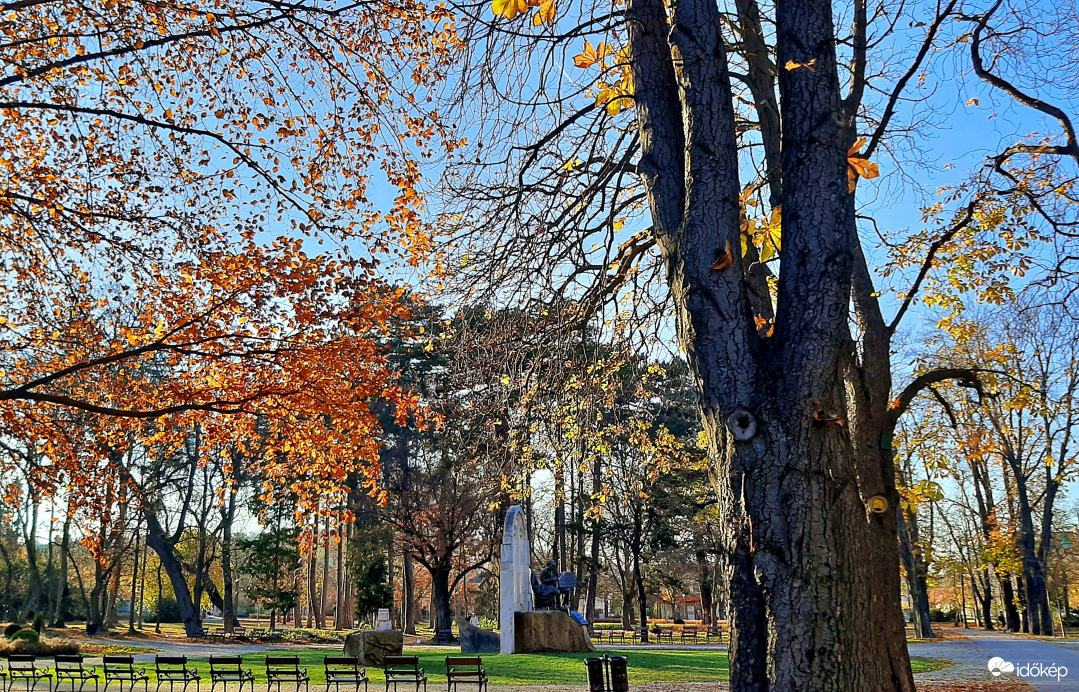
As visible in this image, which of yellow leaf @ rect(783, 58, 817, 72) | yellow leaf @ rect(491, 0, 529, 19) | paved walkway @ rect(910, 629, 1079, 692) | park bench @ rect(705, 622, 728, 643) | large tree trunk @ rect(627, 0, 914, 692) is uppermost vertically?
yellow leaf @ rect(491, 0, 529, 19)

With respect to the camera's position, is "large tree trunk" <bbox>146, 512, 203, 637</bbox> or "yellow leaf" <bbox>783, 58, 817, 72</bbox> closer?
"yellow leaf" <bbox>783, 58, 817, 72</bbox>

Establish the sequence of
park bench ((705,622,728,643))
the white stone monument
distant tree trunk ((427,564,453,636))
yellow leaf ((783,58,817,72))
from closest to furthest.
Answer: yellow leaf ((783,58,817,72)) < the white stone monument < distant tree trunk ((427,564,453,636)) < park bench ((705,622,728,643))

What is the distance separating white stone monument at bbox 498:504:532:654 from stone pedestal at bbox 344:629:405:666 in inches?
107

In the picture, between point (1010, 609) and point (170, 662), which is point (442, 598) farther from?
point (1010, 609)

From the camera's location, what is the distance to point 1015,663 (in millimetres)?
17359

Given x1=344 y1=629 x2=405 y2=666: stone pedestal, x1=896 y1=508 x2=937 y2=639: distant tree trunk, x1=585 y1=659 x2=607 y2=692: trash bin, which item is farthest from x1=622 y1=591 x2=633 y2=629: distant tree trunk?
x1=585 y1=659 x2=607 y2=692: trash bin

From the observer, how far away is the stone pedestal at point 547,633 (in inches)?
732

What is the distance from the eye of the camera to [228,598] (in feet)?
107

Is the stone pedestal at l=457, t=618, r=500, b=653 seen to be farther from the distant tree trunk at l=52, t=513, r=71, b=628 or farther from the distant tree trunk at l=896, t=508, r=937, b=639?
the distant tree trunk at l=52, t=513, r=71, b=628

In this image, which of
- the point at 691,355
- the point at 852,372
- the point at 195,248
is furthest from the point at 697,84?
the point at 195,248

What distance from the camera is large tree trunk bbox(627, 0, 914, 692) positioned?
354cm

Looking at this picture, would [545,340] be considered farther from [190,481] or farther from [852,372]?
[190,481]

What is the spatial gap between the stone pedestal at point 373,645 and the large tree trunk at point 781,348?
13.2 m

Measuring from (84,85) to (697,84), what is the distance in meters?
7.63
